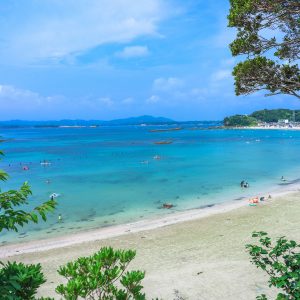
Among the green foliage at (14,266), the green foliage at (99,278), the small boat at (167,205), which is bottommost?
the small boat at (167,205)

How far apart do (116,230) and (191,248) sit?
640 centimetres

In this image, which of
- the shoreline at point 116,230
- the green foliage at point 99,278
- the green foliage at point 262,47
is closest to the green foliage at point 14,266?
the green foliage at point 99,278

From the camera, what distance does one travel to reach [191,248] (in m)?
17.0

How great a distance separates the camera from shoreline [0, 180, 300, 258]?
18800 mm

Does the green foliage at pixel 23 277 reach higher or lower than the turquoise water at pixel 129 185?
higher

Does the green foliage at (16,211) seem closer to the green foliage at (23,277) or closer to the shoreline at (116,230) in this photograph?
the green foliage at (23,277)

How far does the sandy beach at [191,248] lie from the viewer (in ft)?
40.4

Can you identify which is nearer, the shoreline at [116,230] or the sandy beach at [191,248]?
the sandy beach at [191,248]

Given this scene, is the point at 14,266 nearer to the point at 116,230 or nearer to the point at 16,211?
the point at 16,211

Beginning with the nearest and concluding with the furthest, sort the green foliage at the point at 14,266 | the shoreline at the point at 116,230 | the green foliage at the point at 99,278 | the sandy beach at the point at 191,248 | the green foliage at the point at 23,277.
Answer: the green foliage at the point at 14,266 → the green foliage at the point at 23,277 → the green foliage at the point at 99,278 → the sandy beach at the point at 191,248 → the shoreline at the point at 116,230

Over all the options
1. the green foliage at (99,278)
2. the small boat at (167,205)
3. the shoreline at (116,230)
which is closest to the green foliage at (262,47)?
the green foliage at (99,278)

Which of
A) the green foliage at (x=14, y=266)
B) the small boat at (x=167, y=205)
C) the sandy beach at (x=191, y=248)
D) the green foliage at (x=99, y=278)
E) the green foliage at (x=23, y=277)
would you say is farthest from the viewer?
the small boat at (x=167, y=205)

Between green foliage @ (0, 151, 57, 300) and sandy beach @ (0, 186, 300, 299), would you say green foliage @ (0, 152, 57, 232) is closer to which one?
green foliage @ (0, 151, 57, 300)

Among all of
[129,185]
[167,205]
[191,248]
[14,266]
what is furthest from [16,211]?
[129,185]
